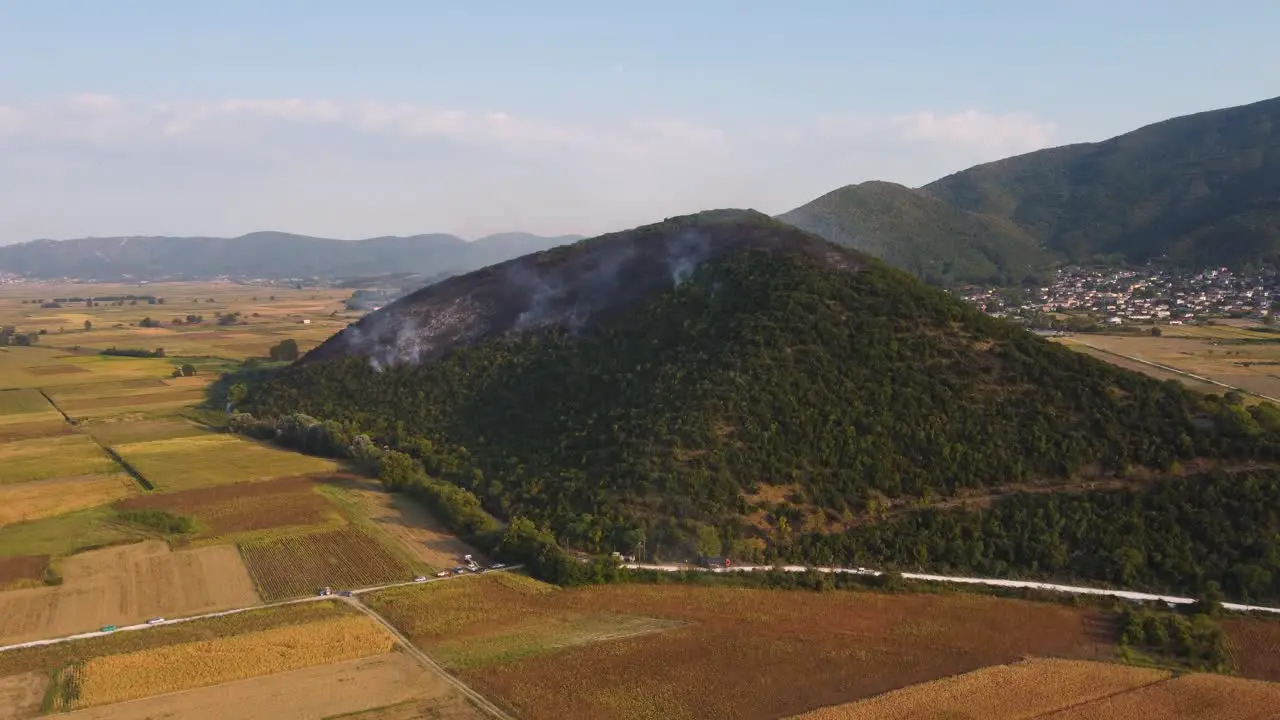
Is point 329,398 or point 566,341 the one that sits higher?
point 566,341

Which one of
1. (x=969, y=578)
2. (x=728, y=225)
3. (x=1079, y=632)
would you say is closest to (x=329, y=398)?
(x=728, y=225)

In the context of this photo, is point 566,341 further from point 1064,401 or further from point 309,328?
point 309,328

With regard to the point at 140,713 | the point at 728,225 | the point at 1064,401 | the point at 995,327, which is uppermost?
the point at 728,225

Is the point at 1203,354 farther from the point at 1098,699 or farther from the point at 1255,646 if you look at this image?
the point at 1098,699

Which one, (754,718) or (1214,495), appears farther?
(1214,495)

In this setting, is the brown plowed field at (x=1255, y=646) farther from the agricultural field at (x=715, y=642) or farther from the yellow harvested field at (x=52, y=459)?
the yellow harvested field at (x=52, y=459)
